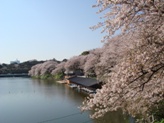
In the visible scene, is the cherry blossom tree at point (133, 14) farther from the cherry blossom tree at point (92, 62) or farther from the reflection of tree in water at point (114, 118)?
the cherry blossom tree at point (92, 62)

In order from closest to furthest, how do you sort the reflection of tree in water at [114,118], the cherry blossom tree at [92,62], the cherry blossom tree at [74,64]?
the reflection of tree in water at [114,118] → the cherry blossom tree at [92,62] → the cherry blossom tree at [74,64]

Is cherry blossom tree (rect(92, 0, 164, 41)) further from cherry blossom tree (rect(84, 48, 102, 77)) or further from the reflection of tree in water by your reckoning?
cherry blossom tree (rect(84, 48, 102, 77))

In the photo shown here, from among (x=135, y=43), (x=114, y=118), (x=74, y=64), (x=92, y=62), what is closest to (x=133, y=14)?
(x=135, y=43)

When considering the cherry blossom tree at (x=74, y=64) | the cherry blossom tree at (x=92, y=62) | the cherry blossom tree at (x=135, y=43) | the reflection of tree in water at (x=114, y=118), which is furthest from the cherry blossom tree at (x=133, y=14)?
the cherry blossom tree at (x=74, y=64)

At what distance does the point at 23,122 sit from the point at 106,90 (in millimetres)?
9466

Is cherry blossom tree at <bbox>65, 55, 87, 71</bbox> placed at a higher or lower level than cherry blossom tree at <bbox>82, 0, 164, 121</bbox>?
higher

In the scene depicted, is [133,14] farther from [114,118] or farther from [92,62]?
[92,62]

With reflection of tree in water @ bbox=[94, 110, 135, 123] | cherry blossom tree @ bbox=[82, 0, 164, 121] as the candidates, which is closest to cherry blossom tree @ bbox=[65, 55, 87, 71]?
reflection of tree in water @ bbox=[94, 110, 135, 123]

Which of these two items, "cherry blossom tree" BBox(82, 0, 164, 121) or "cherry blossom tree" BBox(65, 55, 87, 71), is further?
"cherry blossom tree" BBox(65, 55, 87, 71)

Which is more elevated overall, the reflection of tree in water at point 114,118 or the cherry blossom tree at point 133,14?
the cherry blossom tree at point 133,14

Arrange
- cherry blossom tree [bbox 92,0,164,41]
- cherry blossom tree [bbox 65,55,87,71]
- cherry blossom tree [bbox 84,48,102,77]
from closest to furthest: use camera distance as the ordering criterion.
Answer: cherry blossom tree [bbox 92,0,164,41] → cherry blossom tree [bbox 84,48,102,77] → cherry blossom tree [bbox 65,55,87,71]

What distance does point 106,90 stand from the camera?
3789 mm

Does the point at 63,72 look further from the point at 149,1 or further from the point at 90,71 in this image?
the point at 149,1

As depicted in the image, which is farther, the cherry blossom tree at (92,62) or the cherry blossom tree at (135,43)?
the cherry blossom tree at (92,62)
